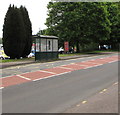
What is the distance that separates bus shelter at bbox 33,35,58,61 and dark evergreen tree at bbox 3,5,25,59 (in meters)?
2.48

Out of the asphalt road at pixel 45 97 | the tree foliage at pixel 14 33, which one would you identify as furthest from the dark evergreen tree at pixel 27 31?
the asphalt road at pixel 45 97

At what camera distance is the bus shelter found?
21578 mm

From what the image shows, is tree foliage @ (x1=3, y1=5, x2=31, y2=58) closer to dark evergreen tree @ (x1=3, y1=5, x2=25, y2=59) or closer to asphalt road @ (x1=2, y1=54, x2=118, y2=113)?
dark evergreen tree @ (x1=3, y1=5, x2=25, y2=59)

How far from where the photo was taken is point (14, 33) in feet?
74.8

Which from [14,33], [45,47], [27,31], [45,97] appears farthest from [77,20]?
[45,97]

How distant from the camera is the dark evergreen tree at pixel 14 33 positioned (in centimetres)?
2277

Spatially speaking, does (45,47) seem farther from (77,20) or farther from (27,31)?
(77,20)

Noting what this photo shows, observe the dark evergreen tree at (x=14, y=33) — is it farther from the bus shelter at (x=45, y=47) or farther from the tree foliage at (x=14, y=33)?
the bus shelter at (x=45, y=47)

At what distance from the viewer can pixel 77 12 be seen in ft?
108

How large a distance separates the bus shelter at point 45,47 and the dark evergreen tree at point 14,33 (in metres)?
2.48

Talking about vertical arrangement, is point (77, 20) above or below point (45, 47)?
above

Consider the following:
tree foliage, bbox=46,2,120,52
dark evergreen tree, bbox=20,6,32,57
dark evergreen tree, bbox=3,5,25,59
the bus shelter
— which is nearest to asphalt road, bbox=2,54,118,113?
the bus shelter

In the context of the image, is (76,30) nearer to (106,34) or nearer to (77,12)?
(77,12)

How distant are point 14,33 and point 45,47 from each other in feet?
13.2
